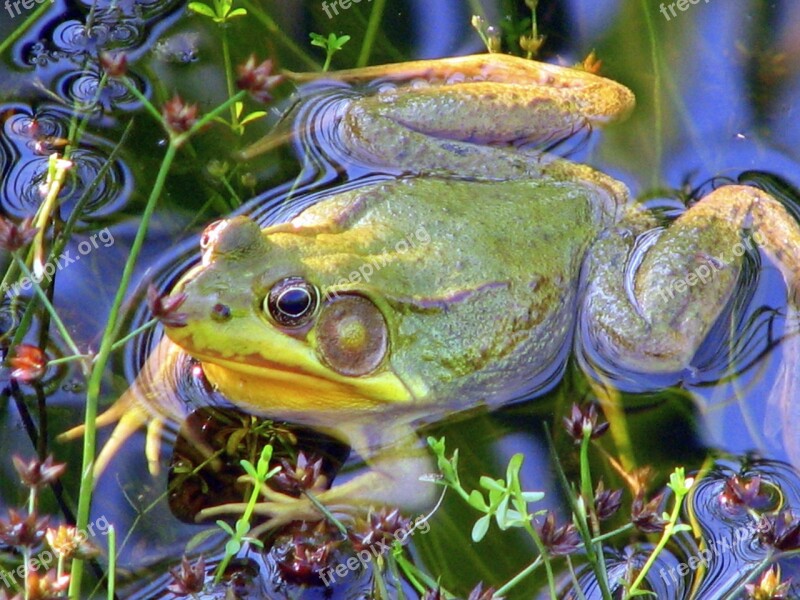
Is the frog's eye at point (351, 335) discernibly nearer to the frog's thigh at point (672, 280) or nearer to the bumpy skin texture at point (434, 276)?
the bumpy skin texture at point (434, 276)

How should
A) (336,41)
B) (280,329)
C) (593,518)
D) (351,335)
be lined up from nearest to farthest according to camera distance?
(593,518)
(280,329)
(351,335)
(336,41)

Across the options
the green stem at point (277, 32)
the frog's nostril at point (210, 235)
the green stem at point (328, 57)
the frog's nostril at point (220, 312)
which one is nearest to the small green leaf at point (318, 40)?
the green stem at point (328, 57)

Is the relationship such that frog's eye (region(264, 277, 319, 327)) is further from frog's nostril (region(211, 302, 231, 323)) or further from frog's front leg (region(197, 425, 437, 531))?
frog's front leg (region(197, 425, 437, 531))

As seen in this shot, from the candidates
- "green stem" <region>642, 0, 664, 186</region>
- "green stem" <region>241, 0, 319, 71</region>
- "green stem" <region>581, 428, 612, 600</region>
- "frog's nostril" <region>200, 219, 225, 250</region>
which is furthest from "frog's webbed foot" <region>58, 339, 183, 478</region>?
"green stem" <region>642, 0, 664, 186</region>

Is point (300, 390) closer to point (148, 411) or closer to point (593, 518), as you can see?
point (148, 411)

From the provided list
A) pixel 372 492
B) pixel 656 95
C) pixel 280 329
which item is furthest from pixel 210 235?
pixel 656 95

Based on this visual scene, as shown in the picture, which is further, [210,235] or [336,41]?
[336,41]
